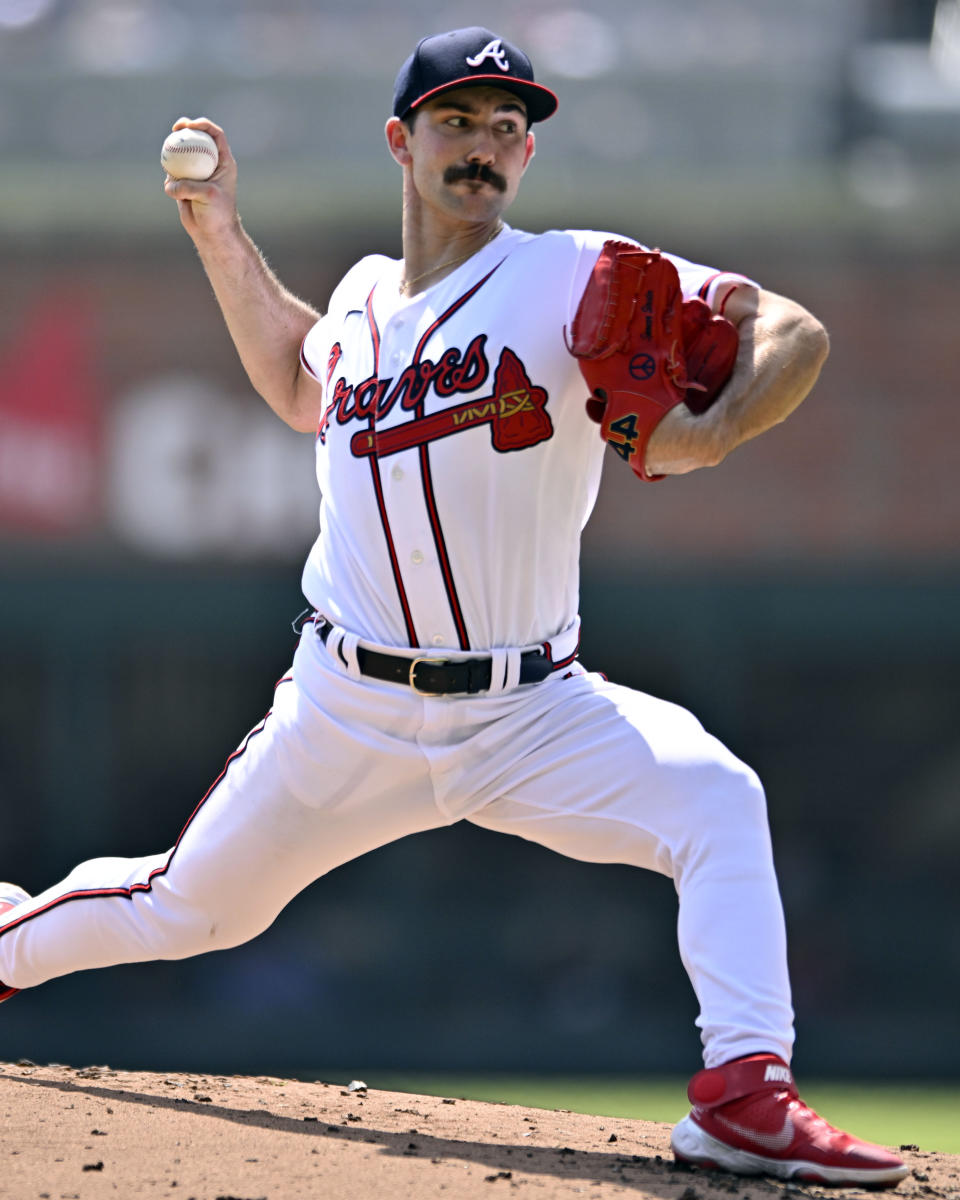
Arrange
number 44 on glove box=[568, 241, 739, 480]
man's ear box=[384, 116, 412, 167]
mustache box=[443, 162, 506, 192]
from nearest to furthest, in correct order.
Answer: number 44 on glove box=[568, 241, 739, 480] → mustache box=[443, 162, 506, 192] → man's ear box=[384, 116, 412, 167]

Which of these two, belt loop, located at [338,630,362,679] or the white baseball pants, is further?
belt loop, located at [338,630,362,679]

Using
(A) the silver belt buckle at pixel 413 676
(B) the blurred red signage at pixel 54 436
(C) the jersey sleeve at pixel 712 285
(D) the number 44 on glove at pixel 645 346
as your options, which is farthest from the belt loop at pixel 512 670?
(B) the blurred red signage at pixel 54 436

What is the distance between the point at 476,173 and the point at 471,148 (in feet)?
0.14

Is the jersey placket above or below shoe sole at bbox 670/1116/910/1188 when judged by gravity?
above

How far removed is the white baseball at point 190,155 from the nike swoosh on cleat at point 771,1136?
2.00 m

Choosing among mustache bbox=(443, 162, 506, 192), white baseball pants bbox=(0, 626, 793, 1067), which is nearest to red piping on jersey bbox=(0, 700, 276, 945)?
white baseball pants bbox=(0, 626, 793, 1067)

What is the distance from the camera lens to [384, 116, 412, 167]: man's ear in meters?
3.15

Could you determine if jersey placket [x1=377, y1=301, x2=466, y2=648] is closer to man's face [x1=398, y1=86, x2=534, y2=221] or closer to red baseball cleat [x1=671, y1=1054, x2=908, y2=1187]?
man's face [x1=398, y1=86, x2=534, y2=221]

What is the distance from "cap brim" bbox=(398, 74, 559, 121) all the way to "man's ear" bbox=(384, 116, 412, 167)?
0.03 m

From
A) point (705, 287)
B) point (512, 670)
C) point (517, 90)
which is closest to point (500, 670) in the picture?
point (512, 670)

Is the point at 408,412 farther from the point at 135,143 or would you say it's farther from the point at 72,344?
the point at 135,143

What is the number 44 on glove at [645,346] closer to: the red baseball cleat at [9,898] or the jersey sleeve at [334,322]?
the jersey sleeve at [334,322]

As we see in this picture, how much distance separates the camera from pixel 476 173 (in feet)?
9.96

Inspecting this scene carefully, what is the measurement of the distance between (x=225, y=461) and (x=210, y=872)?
6408 millimetres
